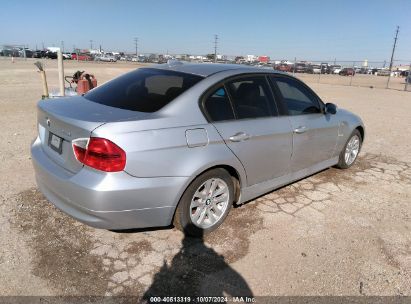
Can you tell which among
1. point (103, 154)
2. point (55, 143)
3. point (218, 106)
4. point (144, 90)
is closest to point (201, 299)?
point (103, 154)

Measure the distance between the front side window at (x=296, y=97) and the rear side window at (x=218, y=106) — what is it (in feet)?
2.96

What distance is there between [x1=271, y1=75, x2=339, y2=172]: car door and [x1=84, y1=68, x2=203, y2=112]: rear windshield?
121 centimetres

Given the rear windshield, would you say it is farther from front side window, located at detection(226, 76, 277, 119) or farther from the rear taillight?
the rear taillight

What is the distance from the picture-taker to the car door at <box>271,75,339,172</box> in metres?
4.14

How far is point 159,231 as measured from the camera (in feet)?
11.5

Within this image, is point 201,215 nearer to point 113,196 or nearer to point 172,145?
point 172,145

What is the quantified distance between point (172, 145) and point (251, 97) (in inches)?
49.2

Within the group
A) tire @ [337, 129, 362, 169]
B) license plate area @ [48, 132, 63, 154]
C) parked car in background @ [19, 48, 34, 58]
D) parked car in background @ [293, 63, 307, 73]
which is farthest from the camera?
parked car in background @ [19, 48, 34, 58]

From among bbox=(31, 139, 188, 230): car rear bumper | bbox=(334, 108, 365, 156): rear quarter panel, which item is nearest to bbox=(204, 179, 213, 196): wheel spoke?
bbox=(31, 139, 188, 230): car rear bumper

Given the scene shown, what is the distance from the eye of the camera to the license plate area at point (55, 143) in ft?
9.93

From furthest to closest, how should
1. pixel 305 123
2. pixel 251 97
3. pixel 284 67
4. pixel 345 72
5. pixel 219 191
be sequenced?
pixel 345 72
pixel 284 67
pixel 305 123
pixel 251 97
pixel 219 191

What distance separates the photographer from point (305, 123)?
426 cm

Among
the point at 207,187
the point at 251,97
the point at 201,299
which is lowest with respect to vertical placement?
the point at 201,299

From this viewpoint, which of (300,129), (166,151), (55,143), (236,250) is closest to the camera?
(166,151)
